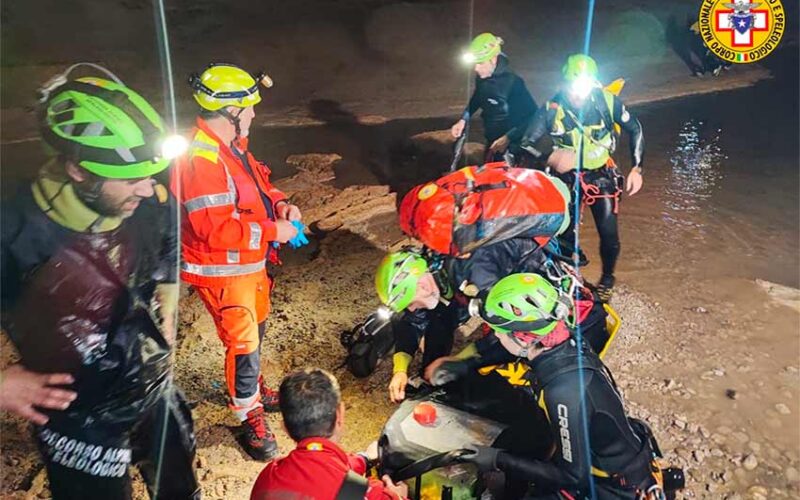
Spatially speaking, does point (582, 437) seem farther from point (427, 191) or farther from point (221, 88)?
point (221, 88)

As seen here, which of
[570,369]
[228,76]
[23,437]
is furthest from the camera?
[23,437]

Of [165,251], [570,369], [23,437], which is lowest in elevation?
[23,437]

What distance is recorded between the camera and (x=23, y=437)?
147 inches

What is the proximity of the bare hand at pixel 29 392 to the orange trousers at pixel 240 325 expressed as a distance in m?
1.10

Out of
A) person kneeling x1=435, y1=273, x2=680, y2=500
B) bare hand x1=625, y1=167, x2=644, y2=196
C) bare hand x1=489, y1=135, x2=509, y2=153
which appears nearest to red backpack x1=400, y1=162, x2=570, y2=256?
person kneeling x1=435, y1=273, x2=680, y2=500

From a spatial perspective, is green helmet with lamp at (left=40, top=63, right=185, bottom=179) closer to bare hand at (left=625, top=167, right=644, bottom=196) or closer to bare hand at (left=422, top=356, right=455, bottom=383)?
bare hand at (left=422, top=356, right=455, bottom=383)

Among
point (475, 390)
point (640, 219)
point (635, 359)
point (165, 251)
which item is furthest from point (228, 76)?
point (640, 219)

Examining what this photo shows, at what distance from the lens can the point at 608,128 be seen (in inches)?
193

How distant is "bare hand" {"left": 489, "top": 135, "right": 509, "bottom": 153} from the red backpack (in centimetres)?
262

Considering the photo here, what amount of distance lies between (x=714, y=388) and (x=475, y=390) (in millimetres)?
1847

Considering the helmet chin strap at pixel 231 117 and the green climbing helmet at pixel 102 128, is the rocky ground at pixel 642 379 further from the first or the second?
the green climbing helmet at pixel 102 128

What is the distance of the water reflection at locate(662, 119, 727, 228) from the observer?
269 inches

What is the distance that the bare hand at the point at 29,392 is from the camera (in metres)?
2.13

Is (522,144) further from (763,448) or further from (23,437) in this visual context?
(23,437)
